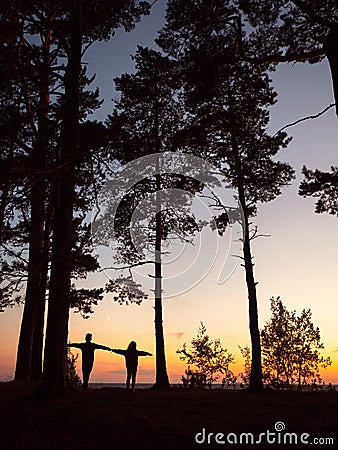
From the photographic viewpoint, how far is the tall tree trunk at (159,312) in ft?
66.2

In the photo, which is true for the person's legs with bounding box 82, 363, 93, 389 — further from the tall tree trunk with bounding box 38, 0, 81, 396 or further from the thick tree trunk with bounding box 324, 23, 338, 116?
the thick tree trunk with bounding box 324, 23, 338, 116

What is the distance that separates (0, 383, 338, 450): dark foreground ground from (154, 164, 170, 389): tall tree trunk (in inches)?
411

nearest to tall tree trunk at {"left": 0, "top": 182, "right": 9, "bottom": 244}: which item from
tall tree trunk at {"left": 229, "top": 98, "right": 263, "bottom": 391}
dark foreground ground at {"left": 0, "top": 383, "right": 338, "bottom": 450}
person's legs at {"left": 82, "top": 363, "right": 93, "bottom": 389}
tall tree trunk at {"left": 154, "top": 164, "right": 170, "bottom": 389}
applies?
dark foreground ground at {"left": 0, "top": 383, "right": 338, "bottom": 450}

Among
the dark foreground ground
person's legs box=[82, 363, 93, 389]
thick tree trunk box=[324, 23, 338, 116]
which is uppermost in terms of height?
thick tree trunk box=[324, 23, 338, 116]

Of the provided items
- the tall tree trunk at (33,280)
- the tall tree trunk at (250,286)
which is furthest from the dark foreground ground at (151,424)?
the tall tree trunk at (250,286)

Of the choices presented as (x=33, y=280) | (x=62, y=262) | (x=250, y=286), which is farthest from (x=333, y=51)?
(x=33, y=280)

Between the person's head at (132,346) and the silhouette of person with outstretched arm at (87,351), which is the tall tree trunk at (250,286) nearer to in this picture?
the person's head at (132,346)

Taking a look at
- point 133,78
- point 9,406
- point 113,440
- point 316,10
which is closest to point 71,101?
point 316,10

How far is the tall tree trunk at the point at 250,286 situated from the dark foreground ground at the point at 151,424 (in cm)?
760

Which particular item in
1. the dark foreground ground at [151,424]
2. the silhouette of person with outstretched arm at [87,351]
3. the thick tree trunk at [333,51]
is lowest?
the dark foreground ground at [151,424]

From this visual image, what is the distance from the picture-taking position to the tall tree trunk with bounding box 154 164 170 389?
66.2ft

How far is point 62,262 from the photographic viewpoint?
11594mm

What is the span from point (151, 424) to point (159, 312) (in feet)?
44.9

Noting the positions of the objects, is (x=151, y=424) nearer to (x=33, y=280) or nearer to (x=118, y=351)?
(x=118, y=351)
